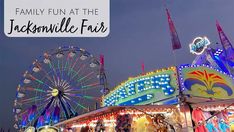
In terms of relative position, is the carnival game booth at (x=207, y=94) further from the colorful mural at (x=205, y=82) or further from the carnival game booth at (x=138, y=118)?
the carnival game booth at (x=138, y=118)

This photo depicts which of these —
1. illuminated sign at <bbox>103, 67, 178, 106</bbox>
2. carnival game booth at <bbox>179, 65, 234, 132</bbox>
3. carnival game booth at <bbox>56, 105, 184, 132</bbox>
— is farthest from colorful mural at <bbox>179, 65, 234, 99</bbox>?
carnival game booth at <bbox>56, 105, 184, 132</bbox>

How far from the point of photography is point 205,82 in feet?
46.1

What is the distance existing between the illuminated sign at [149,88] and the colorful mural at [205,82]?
517 mm

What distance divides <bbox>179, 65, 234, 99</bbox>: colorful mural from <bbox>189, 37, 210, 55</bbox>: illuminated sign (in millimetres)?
8407

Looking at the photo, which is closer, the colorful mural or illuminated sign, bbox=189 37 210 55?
the colorful mural

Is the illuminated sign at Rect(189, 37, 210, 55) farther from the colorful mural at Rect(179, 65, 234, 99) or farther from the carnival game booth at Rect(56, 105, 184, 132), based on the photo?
the carnival game booth at Rect(56, 105, 184, 132)

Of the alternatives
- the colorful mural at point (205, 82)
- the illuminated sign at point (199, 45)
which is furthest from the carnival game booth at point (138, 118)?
the illuminated sign at point (199, 45)

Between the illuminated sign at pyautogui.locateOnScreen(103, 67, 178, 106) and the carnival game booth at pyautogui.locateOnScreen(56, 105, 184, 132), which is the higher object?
the illuminated sign at pyautogui.locateOnScreen(103, 67, 178, 106)

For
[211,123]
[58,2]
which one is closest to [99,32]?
[58,2]

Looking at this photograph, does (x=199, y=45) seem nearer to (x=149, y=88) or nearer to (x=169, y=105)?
(x=149, y=88)

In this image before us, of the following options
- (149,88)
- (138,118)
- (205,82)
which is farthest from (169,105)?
(205,82)

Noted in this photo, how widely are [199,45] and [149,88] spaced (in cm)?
1049

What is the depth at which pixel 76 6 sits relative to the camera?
681 cm

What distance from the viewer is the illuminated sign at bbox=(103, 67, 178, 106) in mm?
13797
